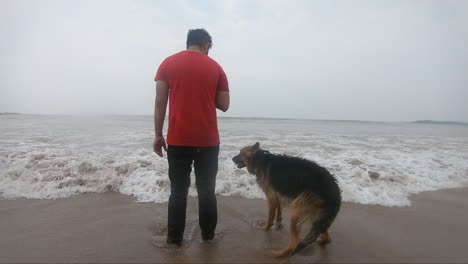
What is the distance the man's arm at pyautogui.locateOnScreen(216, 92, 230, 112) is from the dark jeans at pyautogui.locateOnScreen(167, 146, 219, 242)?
1.57 feet

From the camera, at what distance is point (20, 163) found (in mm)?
5723

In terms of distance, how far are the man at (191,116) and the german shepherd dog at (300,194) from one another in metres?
0.83

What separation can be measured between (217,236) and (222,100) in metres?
1.71

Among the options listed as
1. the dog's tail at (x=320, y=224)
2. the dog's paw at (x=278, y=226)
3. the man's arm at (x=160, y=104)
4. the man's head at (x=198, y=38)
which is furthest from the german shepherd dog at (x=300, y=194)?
the man's head at (x=198, y=38)

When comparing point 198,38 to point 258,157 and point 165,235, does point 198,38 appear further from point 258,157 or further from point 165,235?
Answer: point 165,235

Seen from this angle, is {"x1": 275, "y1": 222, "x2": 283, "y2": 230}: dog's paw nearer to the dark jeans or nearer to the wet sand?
the wet sand

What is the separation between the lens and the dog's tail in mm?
2572

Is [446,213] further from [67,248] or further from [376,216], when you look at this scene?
[67,248]

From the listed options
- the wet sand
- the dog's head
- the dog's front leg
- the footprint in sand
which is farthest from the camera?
the dog's head

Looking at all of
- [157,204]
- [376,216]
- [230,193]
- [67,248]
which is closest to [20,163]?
[157,204]

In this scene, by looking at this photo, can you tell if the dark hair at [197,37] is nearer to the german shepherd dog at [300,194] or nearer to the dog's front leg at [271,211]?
the german shepherd dog at [300,194]

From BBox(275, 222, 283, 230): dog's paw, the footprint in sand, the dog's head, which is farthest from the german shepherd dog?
the footprint in sand

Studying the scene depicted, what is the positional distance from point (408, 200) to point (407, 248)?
2.09 m

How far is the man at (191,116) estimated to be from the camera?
8.57ft
